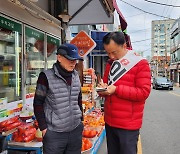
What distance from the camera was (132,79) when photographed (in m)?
2.71

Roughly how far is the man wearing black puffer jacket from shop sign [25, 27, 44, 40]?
294 centimetres

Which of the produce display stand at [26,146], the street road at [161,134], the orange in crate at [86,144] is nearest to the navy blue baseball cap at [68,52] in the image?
the produce display stand at [26,146]

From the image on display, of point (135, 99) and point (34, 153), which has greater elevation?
point (135, 99)

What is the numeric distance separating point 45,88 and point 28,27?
314cm

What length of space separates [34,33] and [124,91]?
3.79m

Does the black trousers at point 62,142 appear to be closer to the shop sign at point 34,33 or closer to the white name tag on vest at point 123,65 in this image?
the white name tag on vest at point 123,65

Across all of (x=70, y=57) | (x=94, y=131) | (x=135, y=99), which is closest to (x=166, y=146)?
(x=94, y=131)

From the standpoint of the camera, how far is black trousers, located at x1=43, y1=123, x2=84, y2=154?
2.76 meters

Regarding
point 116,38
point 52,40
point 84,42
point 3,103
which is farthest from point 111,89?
point 52,40

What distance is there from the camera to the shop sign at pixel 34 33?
216 inches

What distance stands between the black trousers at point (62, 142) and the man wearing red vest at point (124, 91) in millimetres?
442

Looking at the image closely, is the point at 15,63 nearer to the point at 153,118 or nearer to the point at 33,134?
the point at 33,134

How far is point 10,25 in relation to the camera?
15.4ft

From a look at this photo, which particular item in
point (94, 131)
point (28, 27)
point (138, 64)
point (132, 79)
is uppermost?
point (28, 27)
